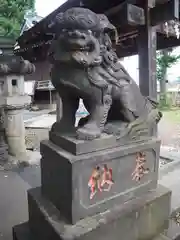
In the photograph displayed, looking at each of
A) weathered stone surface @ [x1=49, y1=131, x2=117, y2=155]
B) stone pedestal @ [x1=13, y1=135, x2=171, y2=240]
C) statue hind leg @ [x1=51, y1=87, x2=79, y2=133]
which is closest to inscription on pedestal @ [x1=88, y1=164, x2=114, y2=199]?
stone pedestal @ [x1=13, y1=135, x2=171, y2=240]

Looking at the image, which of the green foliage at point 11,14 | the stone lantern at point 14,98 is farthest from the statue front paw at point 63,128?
the green foliage at point 11,14

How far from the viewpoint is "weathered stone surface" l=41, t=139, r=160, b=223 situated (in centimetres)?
135

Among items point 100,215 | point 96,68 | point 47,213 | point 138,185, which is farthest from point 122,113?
point 47,213

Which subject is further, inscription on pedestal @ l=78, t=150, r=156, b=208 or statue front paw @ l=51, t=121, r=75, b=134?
statue front paw @ l=51, t=121, r=75, b=134

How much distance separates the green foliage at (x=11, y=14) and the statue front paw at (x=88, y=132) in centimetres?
443

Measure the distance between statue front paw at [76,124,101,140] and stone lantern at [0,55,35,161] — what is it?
2685 mm

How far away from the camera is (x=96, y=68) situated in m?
1.41

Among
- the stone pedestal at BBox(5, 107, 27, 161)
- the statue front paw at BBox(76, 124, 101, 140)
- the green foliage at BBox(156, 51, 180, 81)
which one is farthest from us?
the green foliage at BBox(156, 51, 180, 81)

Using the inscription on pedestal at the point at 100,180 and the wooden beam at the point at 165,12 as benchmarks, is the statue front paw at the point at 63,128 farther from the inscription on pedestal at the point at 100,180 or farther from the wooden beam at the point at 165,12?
the wooden beam at the point at 165,12

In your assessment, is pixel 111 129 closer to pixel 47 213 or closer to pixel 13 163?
pixel 47 213

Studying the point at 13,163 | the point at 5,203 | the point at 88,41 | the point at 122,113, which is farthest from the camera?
the point at 13,163

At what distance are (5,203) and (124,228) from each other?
1.73m

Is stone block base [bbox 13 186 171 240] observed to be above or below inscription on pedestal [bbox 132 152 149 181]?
below

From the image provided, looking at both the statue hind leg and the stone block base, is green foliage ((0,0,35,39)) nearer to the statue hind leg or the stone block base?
the statue hind leg
